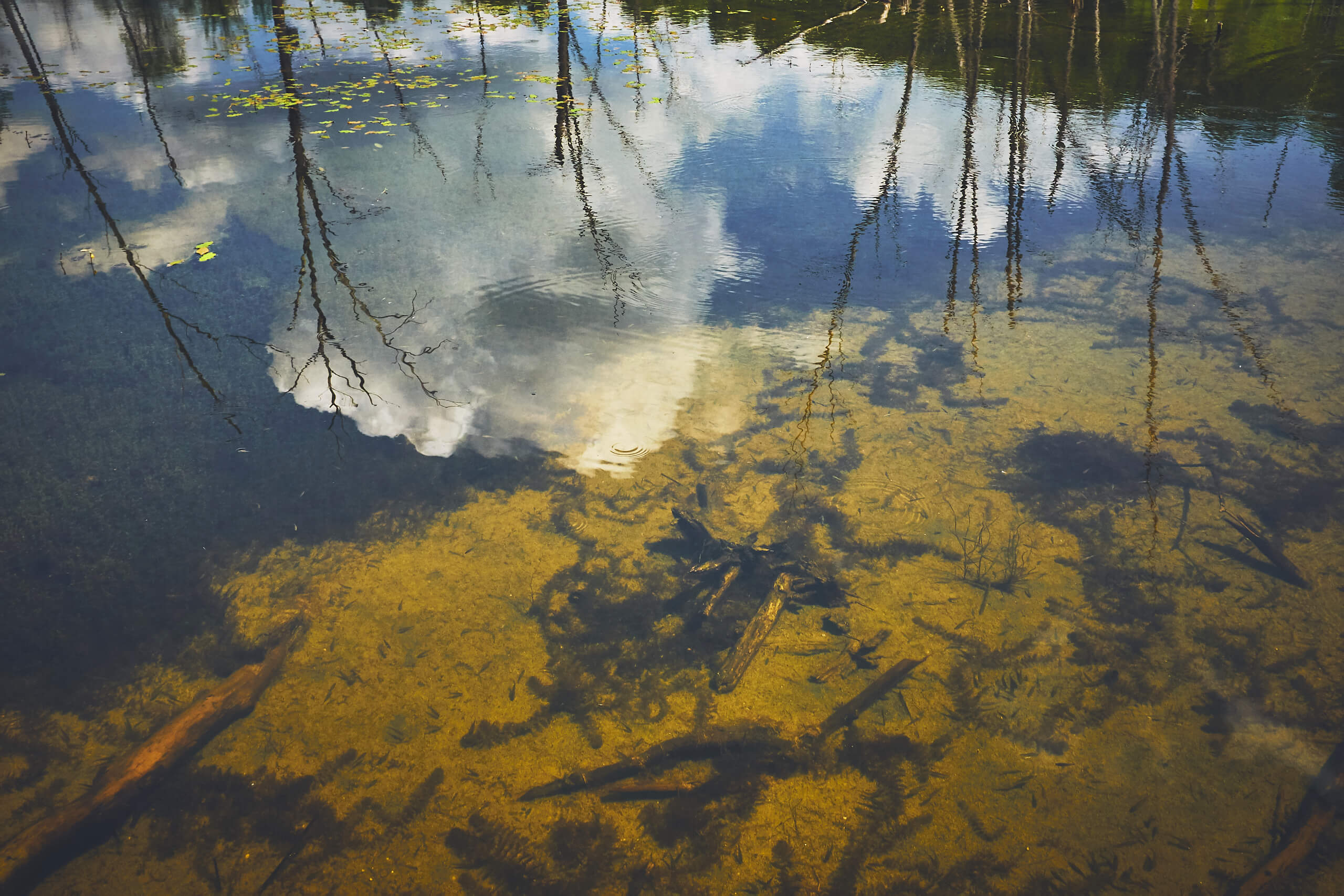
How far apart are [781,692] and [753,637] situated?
288mm

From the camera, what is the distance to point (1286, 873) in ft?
8.04

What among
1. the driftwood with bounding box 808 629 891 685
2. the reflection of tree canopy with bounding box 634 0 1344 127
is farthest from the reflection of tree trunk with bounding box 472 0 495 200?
the driftwood with bounding box 808 629 891 685

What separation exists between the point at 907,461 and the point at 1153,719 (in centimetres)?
168

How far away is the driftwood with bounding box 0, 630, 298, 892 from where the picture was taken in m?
2.58

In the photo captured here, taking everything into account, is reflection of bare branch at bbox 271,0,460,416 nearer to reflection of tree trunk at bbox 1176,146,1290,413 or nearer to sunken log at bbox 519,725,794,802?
sunken log at bbox 519,725,794,802

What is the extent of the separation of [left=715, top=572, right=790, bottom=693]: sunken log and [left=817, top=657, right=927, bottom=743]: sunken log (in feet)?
1.37

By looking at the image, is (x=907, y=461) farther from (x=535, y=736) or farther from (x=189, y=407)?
(x=189, y=407)

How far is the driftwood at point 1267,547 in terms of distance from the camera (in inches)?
134

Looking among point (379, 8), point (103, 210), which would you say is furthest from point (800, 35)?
point (103, 210)

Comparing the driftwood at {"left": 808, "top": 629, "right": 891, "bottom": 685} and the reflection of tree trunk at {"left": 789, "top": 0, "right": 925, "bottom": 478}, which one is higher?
the reflection of tree trunk at {"left": 789, "top": 0, "right": 925, "bottom": 478}

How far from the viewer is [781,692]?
126 inches

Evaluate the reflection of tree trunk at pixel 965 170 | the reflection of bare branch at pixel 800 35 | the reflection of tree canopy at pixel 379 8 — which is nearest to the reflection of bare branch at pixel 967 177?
the reflection of tree trunk at pixel 965 170

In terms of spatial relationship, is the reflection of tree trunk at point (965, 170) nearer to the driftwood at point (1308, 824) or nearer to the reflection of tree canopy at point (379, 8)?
the driftwood at point (1308, 824)

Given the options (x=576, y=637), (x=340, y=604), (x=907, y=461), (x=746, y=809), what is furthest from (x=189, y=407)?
(x=907, y=461)
